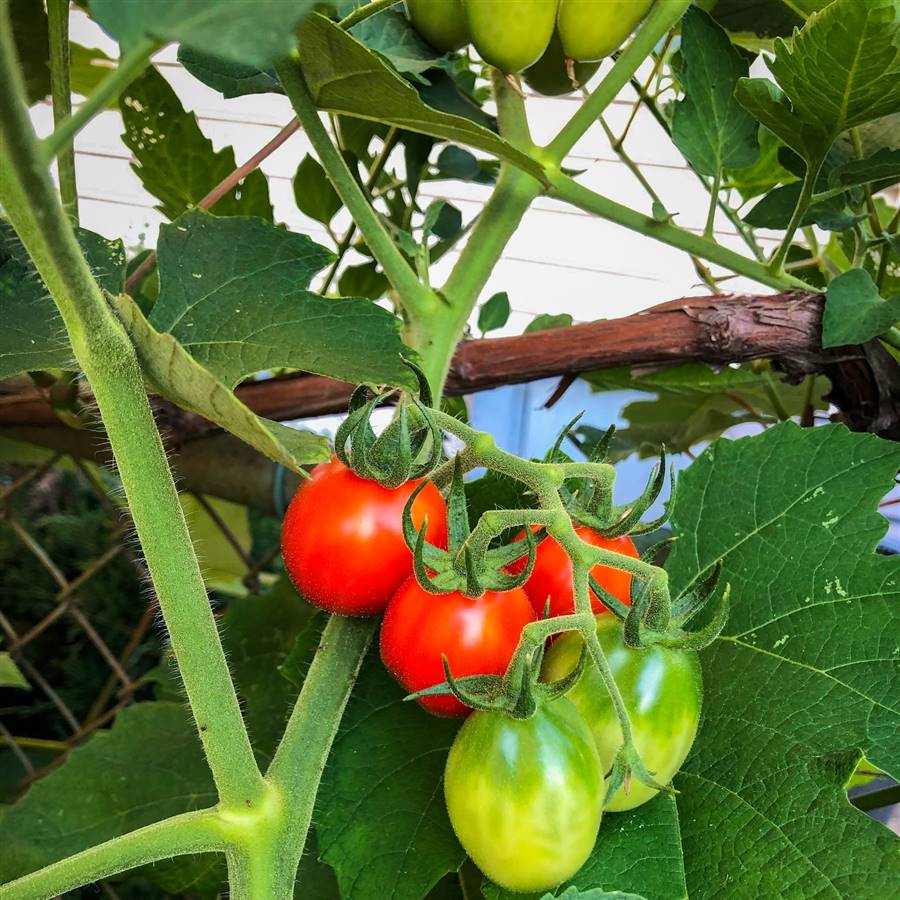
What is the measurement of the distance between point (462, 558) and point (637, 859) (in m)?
0.15

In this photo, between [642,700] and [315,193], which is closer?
[642,700]

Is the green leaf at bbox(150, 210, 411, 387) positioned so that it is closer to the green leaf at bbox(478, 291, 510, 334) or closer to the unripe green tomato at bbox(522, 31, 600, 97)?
the unripe green tomato at bbox(522, 31, 600, 97)

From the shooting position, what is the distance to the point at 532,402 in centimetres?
194

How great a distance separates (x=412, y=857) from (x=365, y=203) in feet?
1.06

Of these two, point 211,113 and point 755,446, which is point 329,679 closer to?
point 755,446

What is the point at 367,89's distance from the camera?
14.0 inches

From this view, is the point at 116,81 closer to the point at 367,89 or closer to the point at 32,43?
the point at 367,89

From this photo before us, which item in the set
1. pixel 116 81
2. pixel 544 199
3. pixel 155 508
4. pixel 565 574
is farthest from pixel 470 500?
pixel 544 199

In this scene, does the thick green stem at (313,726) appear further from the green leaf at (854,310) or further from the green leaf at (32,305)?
the green leaf at (854,310)

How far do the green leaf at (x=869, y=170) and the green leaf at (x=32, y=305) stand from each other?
0.38 metres

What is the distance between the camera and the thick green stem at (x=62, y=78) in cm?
47

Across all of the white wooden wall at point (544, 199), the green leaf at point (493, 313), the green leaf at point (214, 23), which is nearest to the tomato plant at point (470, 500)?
the green leaf at point (214, 23)

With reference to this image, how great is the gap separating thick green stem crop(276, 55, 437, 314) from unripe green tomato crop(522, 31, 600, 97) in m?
0.13

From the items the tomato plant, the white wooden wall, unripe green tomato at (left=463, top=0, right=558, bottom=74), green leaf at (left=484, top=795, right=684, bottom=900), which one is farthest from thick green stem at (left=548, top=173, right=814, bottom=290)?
the white wooden wall
